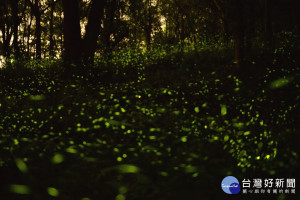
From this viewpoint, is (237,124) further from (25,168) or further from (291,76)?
(25,168)

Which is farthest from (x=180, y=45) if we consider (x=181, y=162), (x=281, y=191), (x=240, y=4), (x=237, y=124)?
(x=281, y=191)

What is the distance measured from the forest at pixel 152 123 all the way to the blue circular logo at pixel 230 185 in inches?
1.7

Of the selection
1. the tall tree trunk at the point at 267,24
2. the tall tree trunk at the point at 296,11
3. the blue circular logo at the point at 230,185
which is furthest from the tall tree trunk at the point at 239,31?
the blue circular logo at the point at 230,185

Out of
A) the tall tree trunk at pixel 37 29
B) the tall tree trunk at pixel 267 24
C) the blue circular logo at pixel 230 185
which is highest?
the tall tree trunk at pixel 37 29

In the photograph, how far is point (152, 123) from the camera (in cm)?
634

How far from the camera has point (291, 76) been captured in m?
8.20

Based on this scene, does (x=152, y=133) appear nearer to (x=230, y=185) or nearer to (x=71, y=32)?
(x=230, y=185)

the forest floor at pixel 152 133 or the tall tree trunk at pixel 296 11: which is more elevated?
the tall tree trunk at pixel 296 11

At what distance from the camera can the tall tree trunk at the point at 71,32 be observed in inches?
417

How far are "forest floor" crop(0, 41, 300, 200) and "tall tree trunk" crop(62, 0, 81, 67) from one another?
1.00m

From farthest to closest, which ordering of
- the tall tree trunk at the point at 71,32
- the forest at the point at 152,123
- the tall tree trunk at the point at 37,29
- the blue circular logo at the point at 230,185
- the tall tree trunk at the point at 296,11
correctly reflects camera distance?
the tall tree trunk at the point at 37,29
the tall tree trunk at the point at 71,32
the tall tree trunk at the point at 296,11
the forest at the point at 152,123
the blue circular logo at the point at 230,185

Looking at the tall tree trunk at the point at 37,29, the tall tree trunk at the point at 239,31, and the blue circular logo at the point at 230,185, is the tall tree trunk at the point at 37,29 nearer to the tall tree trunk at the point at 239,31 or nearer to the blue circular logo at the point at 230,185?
the tall tree trunk at the point at 239,31

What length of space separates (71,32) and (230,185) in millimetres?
8447

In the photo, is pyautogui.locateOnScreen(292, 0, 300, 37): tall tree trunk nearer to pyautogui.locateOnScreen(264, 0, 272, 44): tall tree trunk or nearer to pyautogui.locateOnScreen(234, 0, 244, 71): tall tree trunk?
pyautogui.locateOnScreen(234, 0, 244, 71): tall tree trunk
